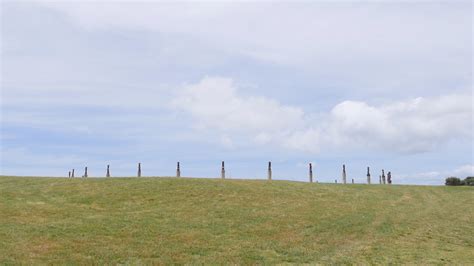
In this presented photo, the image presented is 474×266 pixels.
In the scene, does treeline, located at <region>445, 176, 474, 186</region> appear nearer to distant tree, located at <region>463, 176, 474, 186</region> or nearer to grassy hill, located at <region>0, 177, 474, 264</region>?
distant tree, located at <region>463, 176, 474, 186</region>

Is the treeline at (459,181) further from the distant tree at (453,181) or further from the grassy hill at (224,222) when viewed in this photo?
the grassy hill at (224,222)

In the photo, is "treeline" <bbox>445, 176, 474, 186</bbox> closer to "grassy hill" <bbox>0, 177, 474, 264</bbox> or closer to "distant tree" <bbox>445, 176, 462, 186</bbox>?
"distant tree" <bbox>445, 176, 462, 186</bbox>

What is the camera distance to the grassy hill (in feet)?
73.2

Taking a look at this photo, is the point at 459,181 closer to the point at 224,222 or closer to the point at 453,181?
the point at 453,181

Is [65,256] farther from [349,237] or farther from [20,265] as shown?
[349,237]

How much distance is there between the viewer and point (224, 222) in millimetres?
30625

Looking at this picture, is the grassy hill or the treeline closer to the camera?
the grassy hill

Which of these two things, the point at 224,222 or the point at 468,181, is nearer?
the point at 224,222

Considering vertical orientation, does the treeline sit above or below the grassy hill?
above

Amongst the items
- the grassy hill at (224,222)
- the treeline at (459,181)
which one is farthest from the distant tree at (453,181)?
the grassy hill at (224,222)

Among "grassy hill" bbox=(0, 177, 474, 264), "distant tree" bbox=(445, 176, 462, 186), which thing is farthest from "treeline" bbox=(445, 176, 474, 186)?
"grassy hill" bbox=(0, 177, 474, 264)

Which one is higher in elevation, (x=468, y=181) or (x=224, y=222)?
(x=468, y=181)

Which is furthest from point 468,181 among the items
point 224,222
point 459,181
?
point 224,222

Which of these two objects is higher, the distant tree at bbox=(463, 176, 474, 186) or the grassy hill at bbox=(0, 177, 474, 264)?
the distant tree at bbox=(463, 176, 474, 186)
